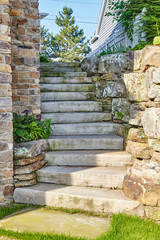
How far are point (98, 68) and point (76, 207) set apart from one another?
320 centimetres

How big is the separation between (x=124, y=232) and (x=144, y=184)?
23.0 inches

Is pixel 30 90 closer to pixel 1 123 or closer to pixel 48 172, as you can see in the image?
pixel 1 123

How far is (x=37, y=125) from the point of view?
4.07m

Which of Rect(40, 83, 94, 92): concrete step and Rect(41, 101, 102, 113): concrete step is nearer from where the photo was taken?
Rect(41, 101, 102, 113): concrete step

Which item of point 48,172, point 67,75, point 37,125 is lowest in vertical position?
point 48,172

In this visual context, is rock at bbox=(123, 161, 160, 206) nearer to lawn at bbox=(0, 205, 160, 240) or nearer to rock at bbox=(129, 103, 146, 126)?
lawn at bbox=(0, 205, 160, 240)

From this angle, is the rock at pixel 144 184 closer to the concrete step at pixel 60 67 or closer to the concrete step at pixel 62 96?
the concrete step at pixel 62 96

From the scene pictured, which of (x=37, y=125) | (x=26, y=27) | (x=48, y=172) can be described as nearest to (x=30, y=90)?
(x=37, y=125)

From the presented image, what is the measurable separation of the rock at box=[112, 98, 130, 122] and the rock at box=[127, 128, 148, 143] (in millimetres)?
405

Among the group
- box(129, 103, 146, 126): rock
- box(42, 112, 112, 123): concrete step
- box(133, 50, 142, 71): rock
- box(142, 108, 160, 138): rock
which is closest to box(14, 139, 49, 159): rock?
box(42, 112, 112, 123): concrete step

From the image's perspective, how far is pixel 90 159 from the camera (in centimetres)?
352

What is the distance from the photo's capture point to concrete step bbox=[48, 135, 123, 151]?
3.83m

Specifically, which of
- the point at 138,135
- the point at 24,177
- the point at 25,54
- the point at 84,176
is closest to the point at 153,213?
the point at 84,176

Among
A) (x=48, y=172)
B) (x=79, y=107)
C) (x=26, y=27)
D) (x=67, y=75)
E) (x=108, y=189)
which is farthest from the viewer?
(x=67, y=75)
